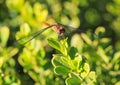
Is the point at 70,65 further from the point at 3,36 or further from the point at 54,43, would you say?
the point at 3,36

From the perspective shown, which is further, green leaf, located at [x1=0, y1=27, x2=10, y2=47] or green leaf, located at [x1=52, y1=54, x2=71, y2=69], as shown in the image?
green leaf, located at [x1=0, y1=27, x2=10, y2=47]

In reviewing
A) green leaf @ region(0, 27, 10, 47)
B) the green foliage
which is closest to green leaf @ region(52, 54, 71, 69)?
the green foliage

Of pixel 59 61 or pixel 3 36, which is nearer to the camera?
pixel 59 61

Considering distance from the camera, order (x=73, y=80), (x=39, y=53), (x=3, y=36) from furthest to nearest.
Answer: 1. (x=3, y=36)
2. (x=39, y=53)
3. (x=73, y=80)

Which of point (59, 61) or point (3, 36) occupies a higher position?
point (59, 61)

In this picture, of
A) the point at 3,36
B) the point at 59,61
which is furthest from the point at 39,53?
the point at 59,61

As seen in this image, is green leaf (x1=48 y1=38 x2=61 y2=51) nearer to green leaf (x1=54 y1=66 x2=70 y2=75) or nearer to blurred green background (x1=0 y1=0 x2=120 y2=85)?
A: green leaf (x1=54 y1=66 x2=70 y2=75)

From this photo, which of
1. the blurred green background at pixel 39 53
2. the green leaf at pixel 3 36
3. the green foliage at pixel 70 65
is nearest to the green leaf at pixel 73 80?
the green foliage at pixel 70 65

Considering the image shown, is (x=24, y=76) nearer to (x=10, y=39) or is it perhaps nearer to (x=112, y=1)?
(x=10, y=39)

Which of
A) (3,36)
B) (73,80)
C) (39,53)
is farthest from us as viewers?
(3,36)

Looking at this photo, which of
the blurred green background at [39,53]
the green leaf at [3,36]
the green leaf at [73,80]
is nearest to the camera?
the green leaf at [73,80]

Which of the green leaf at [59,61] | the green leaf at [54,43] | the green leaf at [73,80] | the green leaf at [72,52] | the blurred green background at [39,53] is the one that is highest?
the green leaf at [54,43]

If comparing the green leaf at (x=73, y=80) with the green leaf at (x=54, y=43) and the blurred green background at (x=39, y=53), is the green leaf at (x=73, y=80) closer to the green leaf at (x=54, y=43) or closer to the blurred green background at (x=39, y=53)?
the green leaf at (x=54, y=43)
